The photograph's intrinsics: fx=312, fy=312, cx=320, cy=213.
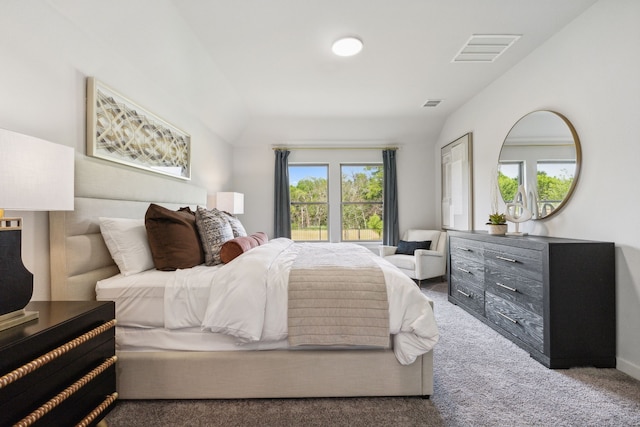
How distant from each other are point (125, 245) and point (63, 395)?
40.0 inches

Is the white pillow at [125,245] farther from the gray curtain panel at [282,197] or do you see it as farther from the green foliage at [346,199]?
the green foliage at [346,199]

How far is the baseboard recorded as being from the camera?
2.05m

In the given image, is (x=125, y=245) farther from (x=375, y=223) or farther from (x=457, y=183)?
(x=375, y=223)

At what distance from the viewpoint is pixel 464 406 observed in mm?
1764

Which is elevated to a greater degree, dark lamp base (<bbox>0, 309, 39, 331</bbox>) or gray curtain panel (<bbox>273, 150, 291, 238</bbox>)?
gray curtain panel (<bbox>273, 150, 291, 238</bbox>)

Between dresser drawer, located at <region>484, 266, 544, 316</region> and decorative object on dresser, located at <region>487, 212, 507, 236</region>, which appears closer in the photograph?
dresser drawer, located at <region>484, 266, 544, 316</region>

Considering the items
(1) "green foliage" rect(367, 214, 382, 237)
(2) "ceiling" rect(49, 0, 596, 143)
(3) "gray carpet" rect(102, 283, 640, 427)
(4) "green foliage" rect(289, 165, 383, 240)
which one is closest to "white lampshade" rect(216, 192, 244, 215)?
(2) "ceiling" rect(49, 0, 596, 143)

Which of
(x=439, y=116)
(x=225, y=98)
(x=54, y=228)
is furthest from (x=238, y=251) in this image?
(x=439, y=116)

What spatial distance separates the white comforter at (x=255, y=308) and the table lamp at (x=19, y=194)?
68 centimetres

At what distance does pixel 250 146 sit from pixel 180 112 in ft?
7.14

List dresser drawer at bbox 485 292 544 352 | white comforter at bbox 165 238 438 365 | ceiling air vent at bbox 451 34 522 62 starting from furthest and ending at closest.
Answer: ceiling air vent at bbox 451 34 522 62, dresser drawer at bbox 485 292 544 352, white comforter at bbox 165 238 438 365

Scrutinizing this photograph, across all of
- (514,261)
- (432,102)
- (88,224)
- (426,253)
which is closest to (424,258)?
(426,253)

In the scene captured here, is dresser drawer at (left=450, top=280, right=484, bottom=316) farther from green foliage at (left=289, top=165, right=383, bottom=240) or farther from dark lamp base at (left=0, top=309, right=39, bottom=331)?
dark lamp base at (left=0, top=309, right=39, bottom=331)

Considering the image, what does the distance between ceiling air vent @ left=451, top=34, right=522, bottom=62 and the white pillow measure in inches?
124
